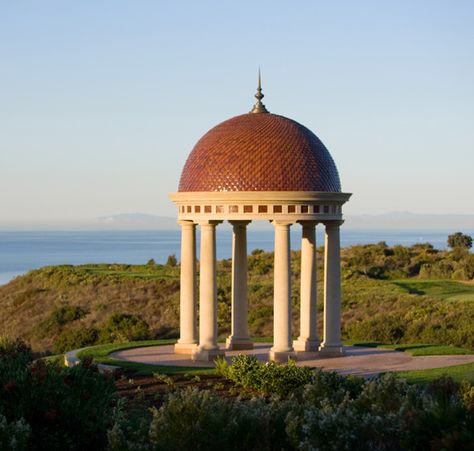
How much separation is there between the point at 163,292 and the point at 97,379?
37100 millimetres

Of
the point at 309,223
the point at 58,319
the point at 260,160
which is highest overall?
the point at 260,160

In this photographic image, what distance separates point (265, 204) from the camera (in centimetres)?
2811

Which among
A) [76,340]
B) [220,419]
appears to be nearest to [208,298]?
[76,340]

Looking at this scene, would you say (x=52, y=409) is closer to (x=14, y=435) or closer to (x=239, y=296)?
(x=14, y=435)

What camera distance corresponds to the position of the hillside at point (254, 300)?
3806 cm

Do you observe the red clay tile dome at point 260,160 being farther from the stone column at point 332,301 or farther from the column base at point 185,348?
the column base at point 185,348

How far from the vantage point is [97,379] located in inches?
722

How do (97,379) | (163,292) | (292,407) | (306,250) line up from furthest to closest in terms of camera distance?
(163,292), (306,250), (97,379), (292,407)

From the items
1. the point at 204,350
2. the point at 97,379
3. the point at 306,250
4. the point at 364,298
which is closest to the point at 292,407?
the point at 97,379

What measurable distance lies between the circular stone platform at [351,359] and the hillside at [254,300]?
5005 mm

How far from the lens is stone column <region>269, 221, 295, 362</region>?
28.4 metres

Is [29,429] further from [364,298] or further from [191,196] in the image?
[364,298]

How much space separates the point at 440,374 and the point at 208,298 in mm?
6790

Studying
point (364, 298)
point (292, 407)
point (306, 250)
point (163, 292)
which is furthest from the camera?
point (163, 292)
